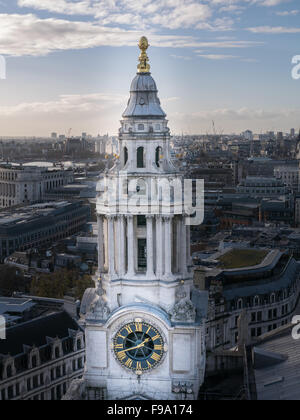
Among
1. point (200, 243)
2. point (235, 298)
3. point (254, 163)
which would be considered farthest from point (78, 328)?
point (254, 163)

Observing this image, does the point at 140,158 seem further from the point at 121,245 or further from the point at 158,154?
the point at 121,245

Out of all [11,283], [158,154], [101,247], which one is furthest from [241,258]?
[158,154]

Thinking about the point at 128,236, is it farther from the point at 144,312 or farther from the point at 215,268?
the point at 215,268

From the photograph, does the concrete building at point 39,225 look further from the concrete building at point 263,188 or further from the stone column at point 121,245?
the stone column at point 121,245

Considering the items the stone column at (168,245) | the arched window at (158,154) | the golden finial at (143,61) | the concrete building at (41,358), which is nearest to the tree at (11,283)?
the concrete building at (41,358)

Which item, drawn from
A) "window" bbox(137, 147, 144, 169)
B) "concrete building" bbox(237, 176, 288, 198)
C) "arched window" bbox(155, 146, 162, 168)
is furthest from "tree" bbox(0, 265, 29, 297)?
"concrete building" bbox(237, 176, 288, 198)

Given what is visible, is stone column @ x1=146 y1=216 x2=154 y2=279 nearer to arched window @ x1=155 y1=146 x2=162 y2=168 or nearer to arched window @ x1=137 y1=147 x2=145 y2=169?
arched window @ x1=137 y1=147 x2=145 y2=169

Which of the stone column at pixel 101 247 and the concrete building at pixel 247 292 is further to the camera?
the concrete building at pixel 247 292
